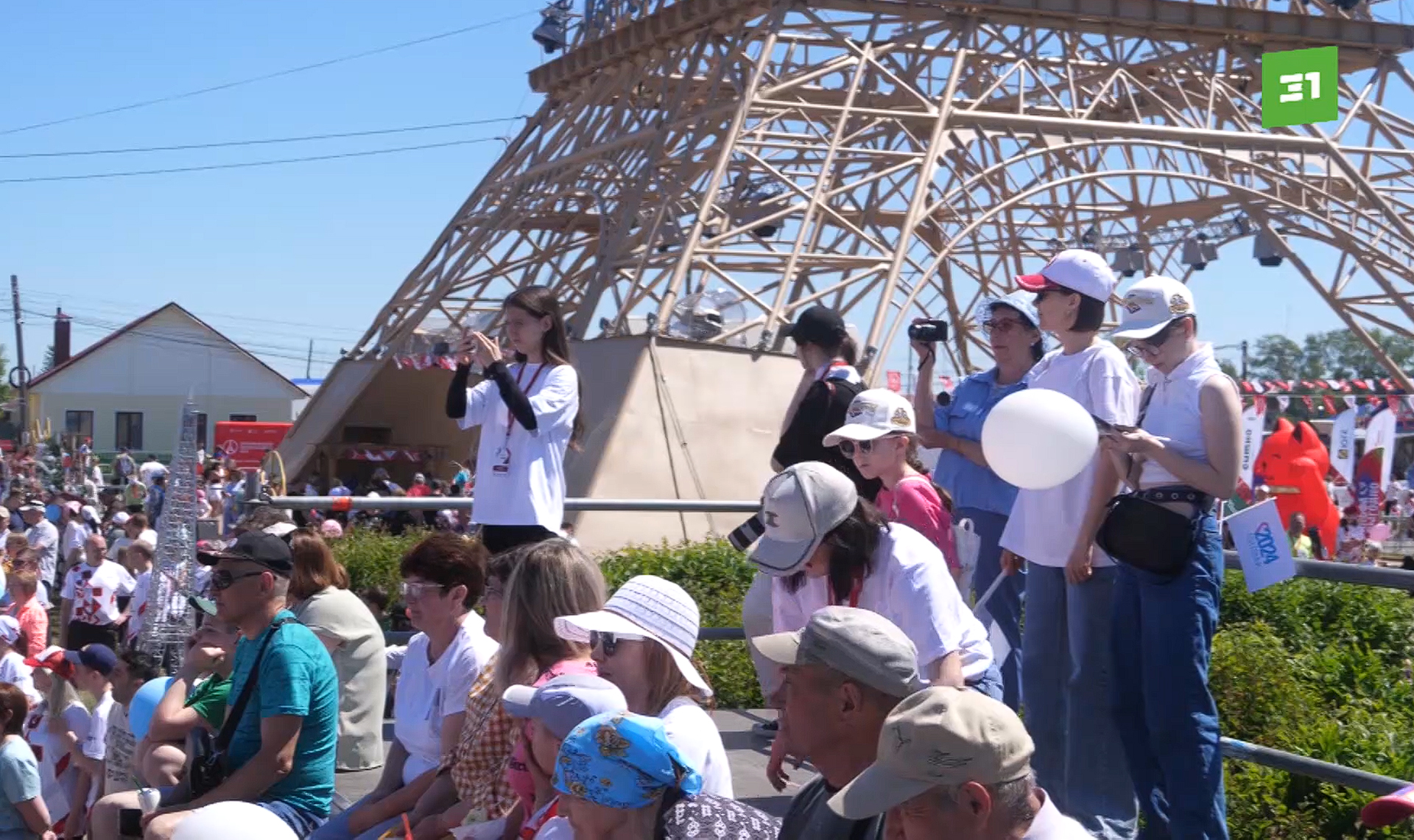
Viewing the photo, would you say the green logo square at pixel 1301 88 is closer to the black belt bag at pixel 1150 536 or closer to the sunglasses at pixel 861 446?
the sunglasses at pixel 861 446

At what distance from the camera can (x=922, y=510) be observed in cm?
582

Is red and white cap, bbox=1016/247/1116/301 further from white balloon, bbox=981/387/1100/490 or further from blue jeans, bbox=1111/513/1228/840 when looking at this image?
blue jeans, bbox=1111/513/1228/840

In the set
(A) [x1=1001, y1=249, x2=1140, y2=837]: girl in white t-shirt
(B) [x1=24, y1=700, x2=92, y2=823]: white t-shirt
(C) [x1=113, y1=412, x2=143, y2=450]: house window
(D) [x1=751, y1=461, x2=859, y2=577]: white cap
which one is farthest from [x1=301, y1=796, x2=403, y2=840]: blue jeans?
(C) [x1=113, y1=412, x2=143, y2=450]: house window

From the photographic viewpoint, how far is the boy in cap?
4031 millimetres

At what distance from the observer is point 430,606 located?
18.2 ft

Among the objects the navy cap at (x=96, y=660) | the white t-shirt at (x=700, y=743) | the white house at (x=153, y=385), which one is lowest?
the navy cap at (x=96, y=660)

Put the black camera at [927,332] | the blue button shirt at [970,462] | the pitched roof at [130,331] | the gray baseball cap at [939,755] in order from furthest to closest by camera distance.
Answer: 1. the pitched roof at [130,331]
2. the black camera at [927,332]
3. the blue button shirt at [970,462]
4. the gray baseball cap at [939,755]

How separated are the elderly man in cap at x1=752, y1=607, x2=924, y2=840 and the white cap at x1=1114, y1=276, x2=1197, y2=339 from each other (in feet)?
6.14

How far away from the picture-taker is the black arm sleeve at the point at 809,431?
703cm

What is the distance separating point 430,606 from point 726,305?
1543 centimetres

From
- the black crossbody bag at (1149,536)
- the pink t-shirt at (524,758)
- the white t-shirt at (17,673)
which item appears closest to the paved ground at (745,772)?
the pink t-shirt at (524,758)

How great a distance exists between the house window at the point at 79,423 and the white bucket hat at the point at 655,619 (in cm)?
6830

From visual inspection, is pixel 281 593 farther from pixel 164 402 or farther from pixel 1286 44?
pixel 164 402

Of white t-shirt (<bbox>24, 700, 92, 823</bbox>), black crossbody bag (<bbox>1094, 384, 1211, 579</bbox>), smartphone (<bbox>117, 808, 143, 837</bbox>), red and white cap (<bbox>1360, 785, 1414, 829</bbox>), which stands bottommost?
white t-shirt (<bbox>24, 700, 92, 823</bbox>)
